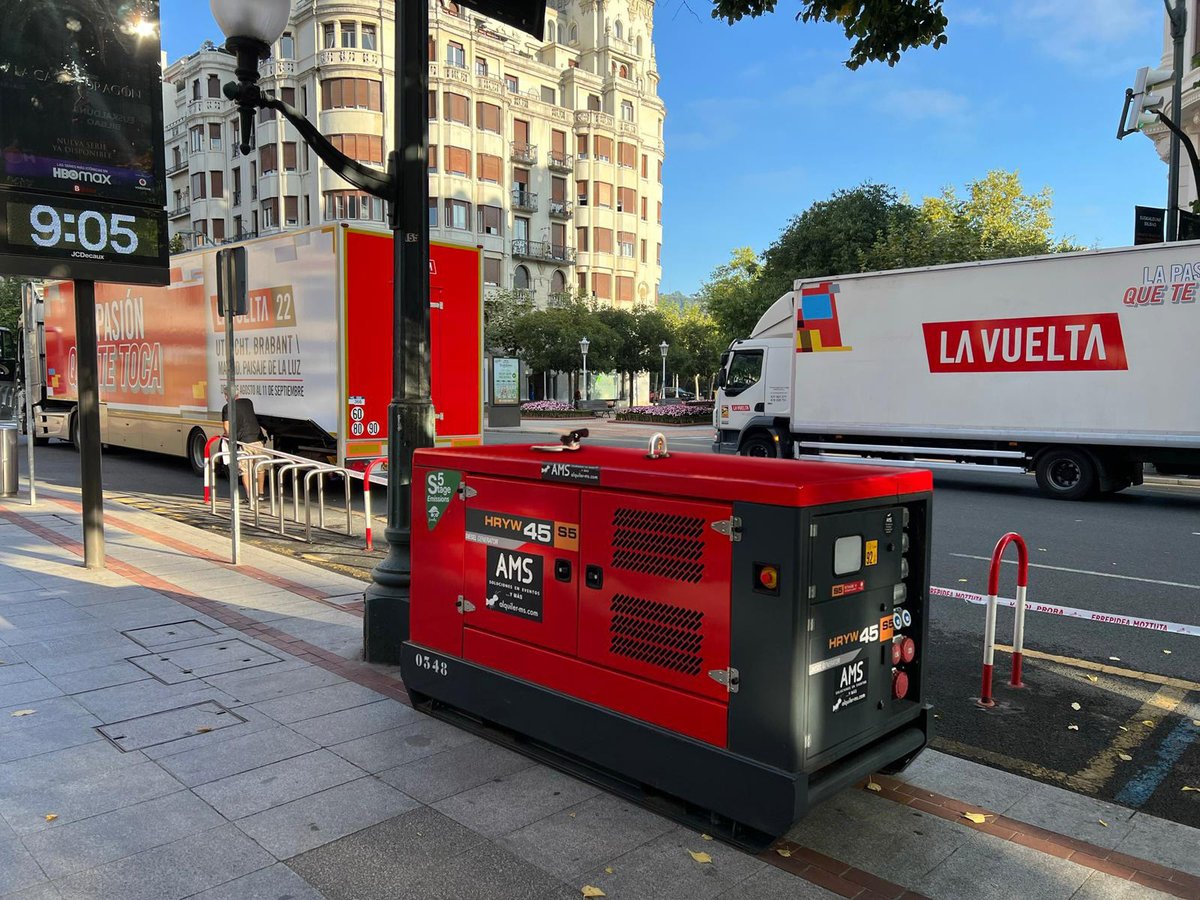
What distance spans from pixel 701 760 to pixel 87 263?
7.40m

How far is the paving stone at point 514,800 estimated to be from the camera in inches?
135

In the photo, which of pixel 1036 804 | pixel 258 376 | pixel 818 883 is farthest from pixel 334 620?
pixel 258 376

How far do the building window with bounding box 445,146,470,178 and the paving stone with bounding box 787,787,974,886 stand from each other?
56.5 m

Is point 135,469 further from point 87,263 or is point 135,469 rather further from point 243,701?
point 243,701

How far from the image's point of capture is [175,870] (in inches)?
121

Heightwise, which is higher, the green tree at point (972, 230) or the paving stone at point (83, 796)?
the green tree at point (972, 230)

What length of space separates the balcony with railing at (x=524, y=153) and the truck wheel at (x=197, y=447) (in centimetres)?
4890

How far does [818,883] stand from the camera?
303 cm

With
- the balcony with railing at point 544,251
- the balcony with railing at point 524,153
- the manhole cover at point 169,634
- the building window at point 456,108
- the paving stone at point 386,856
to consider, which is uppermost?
the building window at point 456,108

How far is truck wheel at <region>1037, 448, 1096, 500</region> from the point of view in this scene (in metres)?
13.7

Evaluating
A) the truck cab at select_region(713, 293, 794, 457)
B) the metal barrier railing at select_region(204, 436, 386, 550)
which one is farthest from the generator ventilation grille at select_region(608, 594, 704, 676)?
the truck cab at select_region(713, 293, 794, 457)

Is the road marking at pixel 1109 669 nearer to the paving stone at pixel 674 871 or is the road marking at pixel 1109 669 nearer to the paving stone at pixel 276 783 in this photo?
the paving stone at pixel 674 871

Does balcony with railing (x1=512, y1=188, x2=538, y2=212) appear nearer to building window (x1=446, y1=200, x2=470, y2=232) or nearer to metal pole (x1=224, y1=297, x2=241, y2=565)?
building window (x1=446, y1=200, x2=470, y2=232)

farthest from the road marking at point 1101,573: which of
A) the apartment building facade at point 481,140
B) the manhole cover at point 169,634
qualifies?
the apartment building facade at point 481,140
